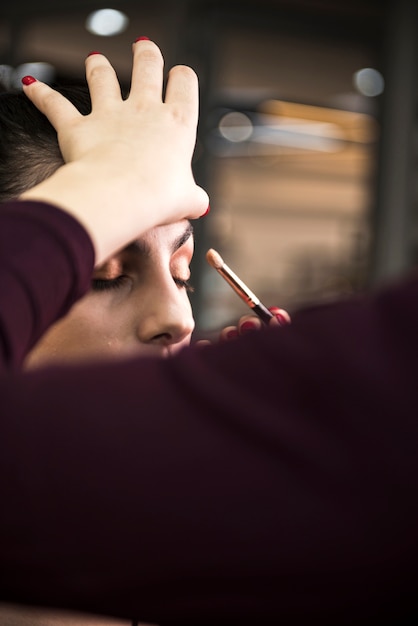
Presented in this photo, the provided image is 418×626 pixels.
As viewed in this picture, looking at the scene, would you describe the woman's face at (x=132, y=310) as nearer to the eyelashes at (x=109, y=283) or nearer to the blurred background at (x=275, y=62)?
the eyelashes at (x=109, y=283)

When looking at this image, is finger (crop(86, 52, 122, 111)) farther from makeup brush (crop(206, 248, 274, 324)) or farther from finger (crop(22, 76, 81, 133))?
makeup brush (crop(206, 248, 274, 324))

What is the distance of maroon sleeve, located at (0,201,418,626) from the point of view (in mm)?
303

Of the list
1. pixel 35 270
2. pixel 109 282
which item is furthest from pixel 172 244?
pixel 35 270

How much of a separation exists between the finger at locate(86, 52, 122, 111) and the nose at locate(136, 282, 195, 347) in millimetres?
245

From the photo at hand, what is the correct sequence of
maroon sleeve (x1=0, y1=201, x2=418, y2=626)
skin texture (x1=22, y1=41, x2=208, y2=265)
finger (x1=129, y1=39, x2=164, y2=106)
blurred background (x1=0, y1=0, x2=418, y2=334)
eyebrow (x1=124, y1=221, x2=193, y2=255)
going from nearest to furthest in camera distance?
1. maroon sleeve (x1=0, y1=201, x2=418, y2=626)
2. skin texture (x1=22, y1=41, x2=208, y2=265)
3. finger (x1=129, y1=39, x2=164, y2=106)
4. eyebrow (x1=124, y1=221, x2=193, y2=255)
5. blurred background (x1=0, y1=0, x2=418, y2=334)

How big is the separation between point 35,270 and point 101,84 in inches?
9.1

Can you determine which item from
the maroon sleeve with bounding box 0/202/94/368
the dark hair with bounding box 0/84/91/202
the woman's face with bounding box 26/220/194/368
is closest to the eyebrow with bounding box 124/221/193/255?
the woman's face with bounding box 26/220/194/368

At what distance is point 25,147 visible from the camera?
2.97 ft

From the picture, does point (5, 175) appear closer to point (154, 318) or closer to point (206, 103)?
point (154, 318)

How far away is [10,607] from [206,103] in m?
2.62

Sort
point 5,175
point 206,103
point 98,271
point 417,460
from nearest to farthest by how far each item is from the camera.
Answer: point 417,460 → point 98,271 → point 5,175 → point 206,103

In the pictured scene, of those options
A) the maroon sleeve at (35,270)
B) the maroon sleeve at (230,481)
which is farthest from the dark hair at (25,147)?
the maroon sleeve at (230,481)

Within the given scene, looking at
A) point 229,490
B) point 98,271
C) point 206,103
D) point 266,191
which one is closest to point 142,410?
point 229,490

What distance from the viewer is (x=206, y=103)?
328 cm
